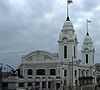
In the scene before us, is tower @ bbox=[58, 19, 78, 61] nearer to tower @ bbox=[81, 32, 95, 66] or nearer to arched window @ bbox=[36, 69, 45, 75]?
arched window @ bbox=[36, 69, 45, 75]

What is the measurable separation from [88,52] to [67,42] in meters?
19.8

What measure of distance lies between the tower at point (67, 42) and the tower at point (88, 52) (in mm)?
16145

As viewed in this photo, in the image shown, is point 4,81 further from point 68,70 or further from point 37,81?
point 68,70

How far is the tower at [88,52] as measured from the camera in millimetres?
124250

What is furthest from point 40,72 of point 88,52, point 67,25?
point 88,52

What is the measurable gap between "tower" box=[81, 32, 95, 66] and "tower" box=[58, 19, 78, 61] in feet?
53.0

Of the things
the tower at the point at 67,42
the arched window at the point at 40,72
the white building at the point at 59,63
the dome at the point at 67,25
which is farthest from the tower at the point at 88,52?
the arched window at the point at 40,72

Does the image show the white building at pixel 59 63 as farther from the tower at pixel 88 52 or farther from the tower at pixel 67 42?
the tower at pixel 88 52

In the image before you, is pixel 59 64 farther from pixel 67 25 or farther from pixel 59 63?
pixel 67 25

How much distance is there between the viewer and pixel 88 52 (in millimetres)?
124875

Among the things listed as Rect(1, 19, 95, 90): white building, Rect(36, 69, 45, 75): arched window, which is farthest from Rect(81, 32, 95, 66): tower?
Rect(36, 69, 45, 75): arched window

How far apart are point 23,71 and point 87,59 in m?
27.7

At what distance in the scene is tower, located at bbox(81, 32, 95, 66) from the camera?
124 m

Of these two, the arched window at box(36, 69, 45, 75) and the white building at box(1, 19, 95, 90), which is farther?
the arched window at box(36, 69, 45, 75)
